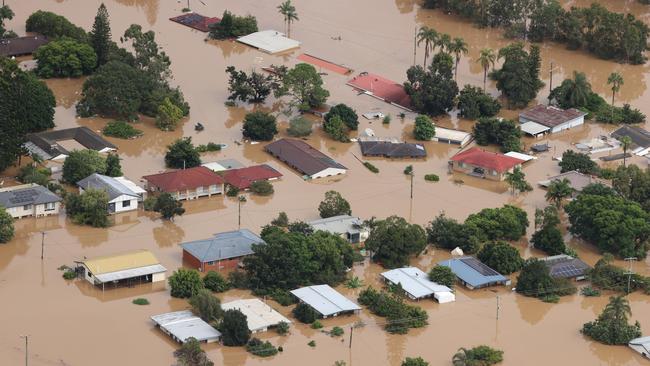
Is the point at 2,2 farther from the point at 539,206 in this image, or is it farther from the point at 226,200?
the point at 539,206

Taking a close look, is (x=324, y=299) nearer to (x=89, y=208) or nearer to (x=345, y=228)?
(x=345, y=228)

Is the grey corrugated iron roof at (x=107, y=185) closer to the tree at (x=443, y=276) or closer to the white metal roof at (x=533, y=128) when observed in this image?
the tree at (x=443, y=276)

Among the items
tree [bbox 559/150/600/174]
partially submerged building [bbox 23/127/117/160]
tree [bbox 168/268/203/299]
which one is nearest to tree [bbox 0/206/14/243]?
tree [bbox 168/268/203/299]

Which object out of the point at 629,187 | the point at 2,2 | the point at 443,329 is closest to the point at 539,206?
the point at 629,187

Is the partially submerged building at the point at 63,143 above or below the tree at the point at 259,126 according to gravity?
below

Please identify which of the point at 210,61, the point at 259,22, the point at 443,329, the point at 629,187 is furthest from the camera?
the point at 259,22

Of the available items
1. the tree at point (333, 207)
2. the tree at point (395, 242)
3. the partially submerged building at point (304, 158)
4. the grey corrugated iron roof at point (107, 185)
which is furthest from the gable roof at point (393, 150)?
the grey corrugated iron roof at point (107, 185)
